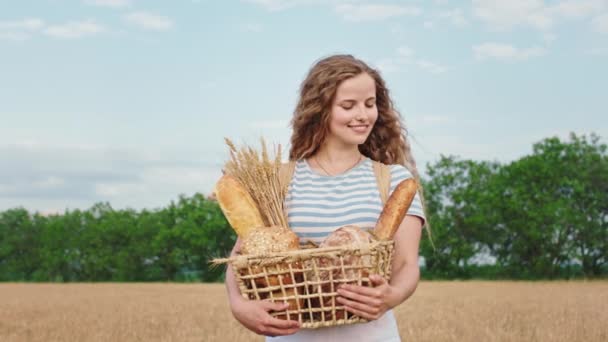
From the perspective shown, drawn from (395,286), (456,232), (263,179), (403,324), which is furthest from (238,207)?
(456,232)

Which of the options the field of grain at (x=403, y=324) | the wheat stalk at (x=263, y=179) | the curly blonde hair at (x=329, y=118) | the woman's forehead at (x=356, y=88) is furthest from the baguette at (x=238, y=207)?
the field of grain at (x=403, y=324)

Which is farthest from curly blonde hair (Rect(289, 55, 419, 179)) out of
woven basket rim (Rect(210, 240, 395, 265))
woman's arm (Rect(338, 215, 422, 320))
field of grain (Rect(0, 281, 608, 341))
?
field of grain (Rect(0, 281, 608, 341))

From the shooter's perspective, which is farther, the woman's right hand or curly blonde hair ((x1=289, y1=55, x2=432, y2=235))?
curly blonde hair ((x1=289, y1=55, x2=432, y2=235))

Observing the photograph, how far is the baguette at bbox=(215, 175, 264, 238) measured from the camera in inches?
111

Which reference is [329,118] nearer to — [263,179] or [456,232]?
[263,179]

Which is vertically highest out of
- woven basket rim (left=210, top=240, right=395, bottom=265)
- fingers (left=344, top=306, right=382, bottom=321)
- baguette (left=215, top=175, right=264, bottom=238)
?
baguette (left=215, top=175, right=264, bottom=238)

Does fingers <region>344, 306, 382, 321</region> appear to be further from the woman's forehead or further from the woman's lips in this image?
the woman's forehead

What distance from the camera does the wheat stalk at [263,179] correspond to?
2983mm

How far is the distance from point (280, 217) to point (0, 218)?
57.1m

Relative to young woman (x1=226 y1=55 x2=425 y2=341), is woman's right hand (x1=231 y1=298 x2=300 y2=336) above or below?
below

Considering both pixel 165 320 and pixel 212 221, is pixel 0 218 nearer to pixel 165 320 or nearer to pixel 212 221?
pixel 212 221

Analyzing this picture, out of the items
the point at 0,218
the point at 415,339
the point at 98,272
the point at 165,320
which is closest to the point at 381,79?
the point at 415,339

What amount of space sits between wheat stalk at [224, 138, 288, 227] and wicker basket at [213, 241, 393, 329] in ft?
1.33

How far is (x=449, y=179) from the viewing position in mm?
44375
